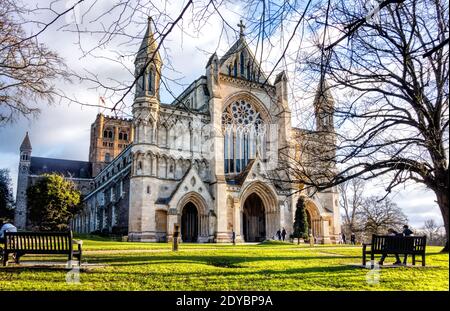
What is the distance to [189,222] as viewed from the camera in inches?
1412

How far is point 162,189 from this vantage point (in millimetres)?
33844

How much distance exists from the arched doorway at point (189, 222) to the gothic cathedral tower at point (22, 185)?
1446 inches

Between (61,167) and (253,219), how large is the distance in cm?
5228

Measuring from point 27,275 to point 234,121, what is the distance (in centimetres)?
3092

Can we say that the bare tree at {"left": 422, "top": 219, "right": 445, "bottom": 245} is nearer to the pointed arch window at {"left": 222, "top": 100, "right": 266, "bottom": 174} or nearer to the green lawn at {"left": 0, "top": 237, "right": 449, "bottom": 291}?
the green lawn at {"left": 0, "top": 237, "right": 449, "bottom": 291}

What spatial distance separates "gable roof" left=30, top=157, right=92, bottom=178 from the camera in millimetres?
74562

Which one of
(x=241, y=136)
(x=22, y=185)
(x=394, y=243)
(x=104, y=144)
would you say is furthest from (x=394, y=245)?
(x=104, y=144)

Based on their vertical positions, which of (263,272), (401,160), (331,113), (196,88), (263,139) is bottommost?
(263,272)

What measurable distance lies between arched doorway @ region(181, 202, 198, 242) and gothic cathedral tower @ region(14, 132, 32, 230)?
120 feet

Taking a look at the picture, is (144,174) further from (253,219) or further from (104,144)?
(104,144)

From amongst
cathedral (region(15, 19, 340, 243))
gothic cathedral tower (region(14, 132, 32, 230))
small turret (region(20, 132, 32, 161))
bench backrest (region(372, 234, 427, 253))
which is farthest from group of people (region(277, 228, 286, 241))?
small turret (region(20, 132, 32, 161))
